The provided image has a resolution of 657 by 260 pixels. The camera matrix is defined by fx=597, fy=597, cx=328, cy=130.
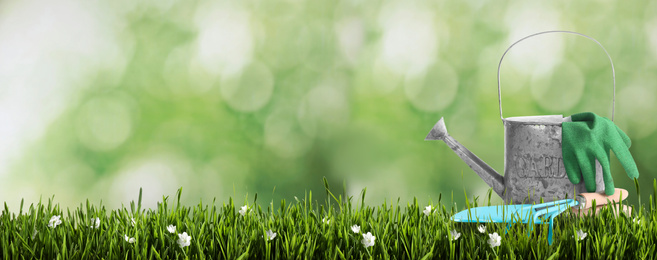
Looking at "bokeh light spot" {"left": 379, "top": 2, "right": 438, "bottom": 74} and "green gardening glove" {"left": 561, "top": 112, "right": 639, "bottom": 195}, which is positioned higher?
"bokeh light spot" {"left": 379, "top": 2, "right": 438, "bottom": 74}

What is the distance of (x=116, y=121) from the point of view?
1979mm

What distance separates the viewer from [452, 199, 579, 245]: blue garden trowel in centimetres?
120

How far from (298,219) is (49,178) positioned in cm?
106

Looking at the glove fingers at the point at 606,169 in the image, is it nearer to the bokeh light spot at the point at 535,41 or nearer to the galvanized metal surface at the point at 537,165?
the galvanized metal surface at the point at 537,165

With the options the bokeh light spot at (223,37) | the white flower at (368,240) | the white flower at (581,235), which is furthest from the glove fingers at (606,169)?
the bokeh light spot at (223,37)

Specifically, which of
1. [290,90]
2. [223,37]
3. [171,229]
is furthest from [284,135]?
[171,229]

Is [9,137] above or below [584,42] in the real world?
below

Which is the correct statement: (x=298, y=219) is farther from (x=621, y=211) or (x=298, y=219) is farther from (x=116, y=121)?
(x=116, y=121)

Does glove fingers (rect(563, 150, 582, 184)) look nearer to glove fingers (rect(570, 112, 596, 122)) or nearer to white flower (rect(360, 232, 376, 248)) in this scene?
glove fingers (rect(570, 112, 596, 122))

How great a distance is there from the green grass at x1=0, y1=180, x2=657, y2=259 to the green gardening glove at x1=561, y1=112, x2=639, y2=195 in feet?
0.29

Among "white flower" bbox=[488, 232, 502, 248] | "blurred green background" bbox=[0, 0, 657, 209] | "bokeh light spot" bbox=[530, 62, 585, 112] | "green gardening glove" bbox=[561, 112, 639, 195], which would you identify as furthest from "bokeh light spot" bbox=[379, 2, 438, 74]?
"white flower" bbox=[488, 232, 502, 248]

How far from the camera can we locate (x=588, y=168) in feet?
4.19

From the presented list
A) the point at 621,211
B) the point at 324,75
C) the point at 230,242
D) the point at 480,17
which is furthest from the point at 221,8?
the point at 621,211

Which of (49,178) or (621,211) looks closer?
(621,211)
